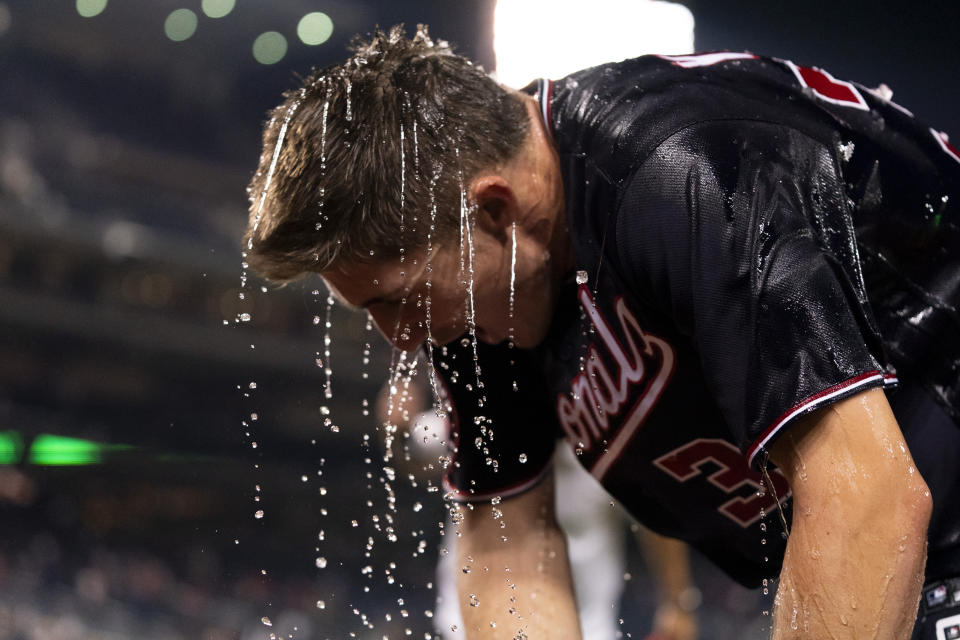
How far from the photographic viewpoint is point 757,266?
958mm

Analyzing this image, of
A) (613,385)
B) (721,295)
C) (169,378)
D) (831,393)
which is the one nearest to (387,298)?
(613,385)

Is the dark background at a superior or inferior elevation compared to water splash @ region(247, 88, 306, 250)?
inferior

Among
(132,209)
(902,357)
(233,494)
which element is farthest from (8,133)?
(902,357)

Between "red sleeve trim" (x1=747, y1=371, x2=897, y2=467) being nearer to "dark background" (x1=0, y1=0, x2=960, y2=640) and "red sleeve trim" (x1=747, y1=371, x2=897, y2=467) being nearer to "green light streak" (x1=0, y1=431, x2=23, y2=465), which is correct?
"dark background" (x1=0, y1=0, x2=960, y2=640)

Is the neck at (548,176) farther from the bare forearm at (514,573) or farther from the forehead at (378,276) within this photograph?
the bare forearm at (514,573)

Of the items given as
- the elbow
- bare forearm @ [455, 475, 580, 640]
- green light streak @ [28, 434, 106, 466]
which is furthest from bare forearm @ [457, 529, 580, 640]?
green light streak @ [28, 434, 106, 466]

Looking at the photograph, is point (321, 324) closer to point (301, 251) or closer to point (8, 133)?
point (8, 133)

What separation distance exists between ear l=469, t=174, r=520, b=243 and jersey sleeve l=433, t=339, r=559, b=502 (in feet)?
0.96

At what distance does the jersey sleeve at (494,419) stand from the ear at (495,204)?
0.29 meters

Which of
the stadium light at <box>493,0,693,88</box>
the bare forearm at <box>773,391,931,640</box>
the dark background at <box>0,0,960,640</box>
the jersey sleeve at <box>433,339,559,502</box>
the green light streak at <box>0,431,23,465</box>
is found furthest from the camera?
the green light streak at <box>0,431,23,465</box>

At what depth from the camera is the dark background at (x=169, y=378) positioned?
5242 millimetres

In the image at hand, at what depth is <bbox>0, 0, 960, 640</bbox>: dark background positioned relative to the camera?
17.2 feet

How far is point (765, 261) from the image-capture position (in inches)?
37.7

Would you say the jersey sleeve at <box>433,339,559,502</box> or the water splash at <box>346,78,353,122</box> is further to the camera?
the jersey sleeve at <box>433,339,559,502</box>
